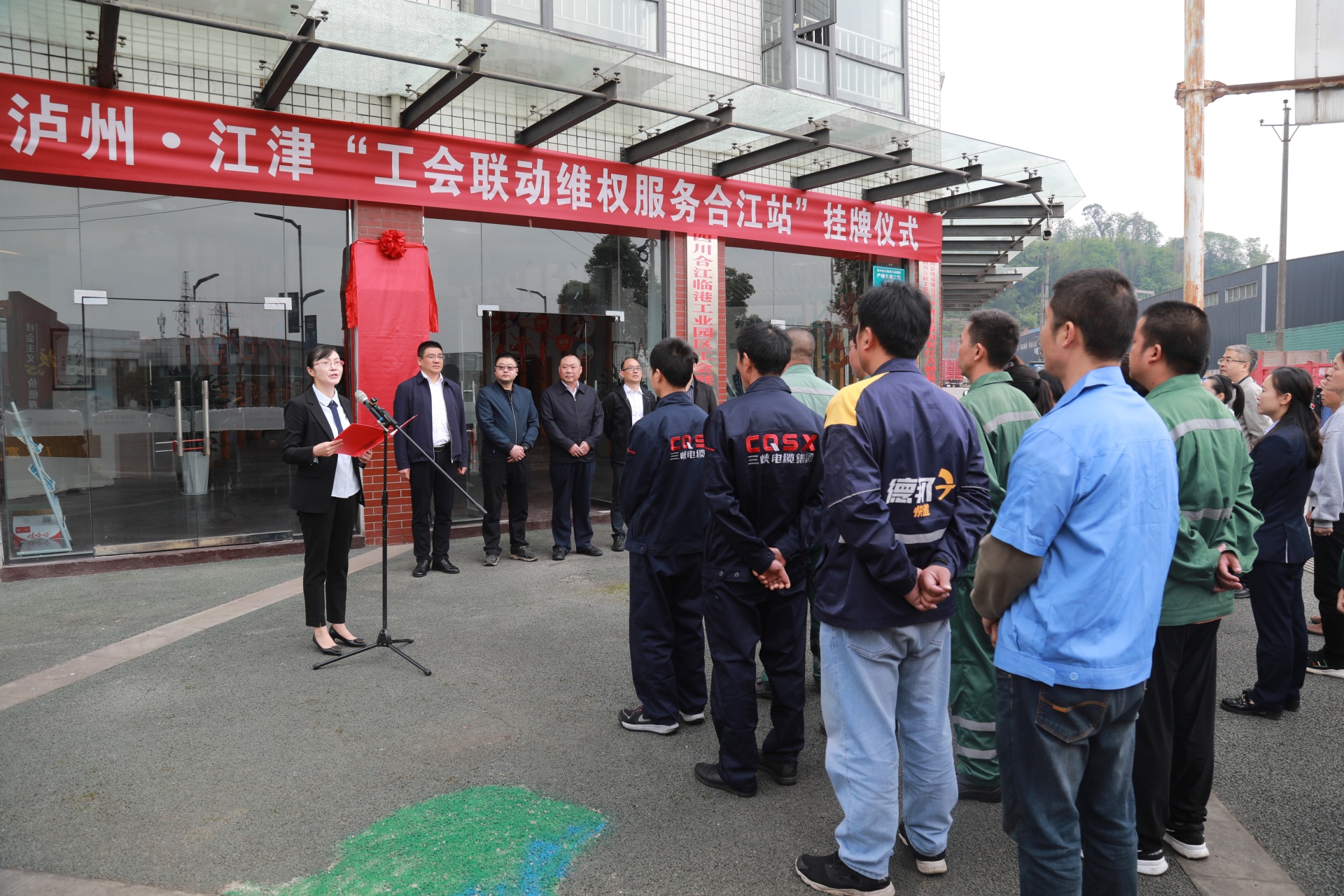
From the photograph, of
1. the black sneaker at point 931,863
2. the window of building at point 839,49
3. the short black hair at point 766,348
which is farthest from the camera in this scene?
the window of building at point 839,49

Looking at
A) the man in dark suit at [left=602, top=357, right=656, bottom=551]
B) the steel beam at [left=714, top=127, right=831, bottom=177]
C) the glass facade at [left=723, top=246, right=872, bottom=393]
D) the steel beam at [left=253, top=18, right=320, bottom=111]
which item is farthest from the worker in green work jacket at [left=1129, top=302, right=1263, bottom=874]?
the glass facade at [left=723, top=246, right=872, bottom=393]

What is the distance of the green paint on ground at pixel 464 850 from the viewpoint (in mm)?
2834

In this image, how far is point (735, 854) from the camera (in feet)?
9.98

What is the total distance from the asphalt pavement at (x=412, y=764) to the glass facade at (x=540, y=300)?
13.4 ft

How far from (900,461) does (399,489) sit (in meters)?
6.69

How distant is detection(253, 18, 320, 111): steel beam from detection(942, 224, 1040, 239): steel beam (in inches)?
391

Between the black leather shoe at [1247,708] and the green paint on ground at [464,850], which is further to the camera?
the black leather shoe at [1247,708]

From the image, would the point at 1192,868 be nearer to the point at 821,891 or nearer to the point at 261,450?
the point at 821,891

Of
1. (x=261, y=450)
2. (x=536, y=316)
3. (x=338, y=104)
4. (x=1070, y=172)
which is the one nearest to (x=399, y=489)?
Answer: (x=261, y=450)

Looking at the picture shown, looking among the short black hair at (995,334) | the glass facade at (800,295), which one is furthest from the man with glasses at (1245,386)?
the glass facade at (800,295)

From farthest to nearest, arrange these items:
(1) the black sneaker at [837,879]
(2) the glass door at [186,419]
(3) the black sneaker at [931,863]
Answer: (2) the glass door at [186,419]
(3) the black sneaker at [931,863]
(1) the black sneaker at [837,879]

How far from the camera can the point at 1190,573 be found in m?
2.97

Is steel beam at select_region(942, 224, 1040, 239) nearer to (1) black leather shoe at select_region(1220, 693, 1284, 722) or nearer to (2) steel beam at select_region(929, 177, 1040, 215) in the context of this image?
(2) steel beam at select_region(929, 177, 1040, 215)

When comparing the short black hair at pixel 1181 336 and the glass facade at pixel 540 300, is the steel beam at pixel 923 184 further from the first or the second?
the short black hair at pixel 1181 336
